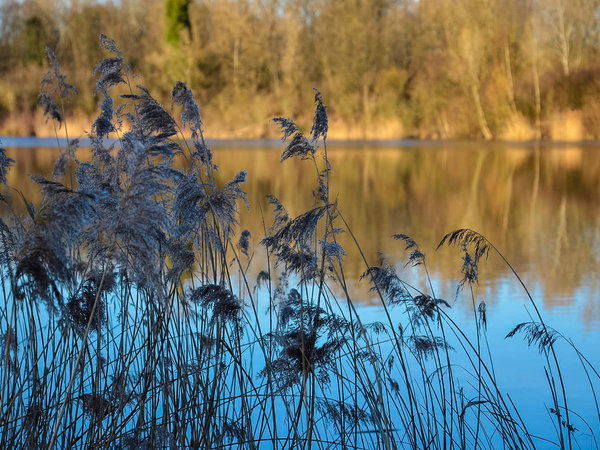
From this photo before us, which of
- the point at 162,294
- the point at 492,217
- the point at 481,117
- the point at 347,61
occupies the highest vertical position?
the point at 347,61

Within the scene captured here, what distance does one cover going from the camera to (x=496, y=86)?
76.0ft

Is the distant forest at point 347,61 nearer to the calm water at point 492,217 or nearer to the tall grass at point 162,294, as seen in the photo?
the calm water at point 492,217

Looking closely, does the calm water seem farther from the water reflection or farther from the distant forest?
the distant forest

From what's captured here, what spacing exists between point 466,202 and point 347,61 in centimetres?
1870

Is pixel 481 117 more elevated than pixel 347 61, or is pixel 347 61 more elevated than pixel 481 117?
pixel 347 61

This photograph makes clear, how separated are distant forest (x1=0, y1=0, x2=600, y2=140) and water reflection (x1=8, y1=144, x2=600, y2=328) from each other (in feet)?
17.1

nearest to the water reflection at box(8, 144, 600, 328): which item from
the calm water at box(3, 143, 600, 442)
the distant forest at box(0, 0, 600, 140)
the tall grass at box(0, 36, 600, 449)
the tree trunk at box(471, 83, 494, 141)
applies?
the calm water at box(3, 143, 600, 442)

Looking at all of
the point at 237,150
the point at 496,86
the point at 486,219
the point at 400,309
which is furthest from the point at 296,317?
the point at 496,86

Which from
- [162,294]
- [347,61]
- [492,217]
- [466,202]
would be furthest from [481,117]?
[162,294]

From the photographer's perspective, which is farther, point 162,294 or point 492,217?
point 492,217

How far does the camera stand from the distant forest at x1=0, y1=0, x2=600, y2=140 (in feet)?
77.1

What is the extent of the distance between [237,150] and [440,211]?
1069cm

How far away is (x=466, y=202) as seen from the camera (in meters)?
10.3

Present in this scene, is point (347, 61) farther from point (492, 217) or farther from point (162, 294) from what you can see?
point (162, 294)
